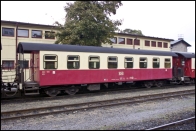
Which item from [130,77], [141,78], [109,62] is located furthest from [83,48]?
[141,78]

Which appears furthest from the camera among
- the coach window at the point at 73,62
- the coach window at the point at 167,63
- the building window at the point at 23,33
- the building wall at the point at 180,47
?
the building wall at the point at 180,47

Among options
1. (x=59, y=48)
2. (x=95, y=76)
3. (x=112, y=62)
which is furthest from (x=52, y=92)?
(x=112, y=62)

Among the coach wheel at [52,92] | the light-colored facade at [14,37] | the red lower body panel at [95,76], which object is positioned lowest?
the coach wheel at [52,92]

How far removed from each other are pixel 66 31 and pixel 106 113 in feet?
38.8

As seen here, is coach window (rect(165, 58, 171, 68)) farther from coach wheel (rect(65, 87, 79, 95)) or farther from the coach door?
the coach door

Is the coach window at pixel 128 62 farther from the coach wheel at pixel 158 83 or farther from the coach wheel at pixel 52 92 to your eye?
the coach wheel at pixel 52 92

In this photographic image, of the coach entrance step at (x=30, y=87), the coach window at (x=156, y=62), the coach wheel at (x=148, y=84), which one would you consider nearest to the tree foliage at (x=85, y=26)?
the coach window at (x=156, y=62)

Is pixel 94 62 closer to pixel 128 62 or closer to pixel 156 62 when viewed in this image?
pixel 128 62

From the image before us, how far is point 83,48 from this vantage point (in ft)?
41.9

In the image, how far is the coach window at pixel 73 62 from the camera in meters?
12.2

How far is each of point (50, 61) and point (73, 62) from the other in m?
1.40

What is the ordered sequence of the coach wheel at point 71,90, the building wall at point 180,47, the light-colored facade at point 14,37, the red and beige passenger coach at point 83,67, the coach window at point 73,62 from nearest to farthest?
the red and beige passenger coach at point 83,67 → the coach window at point 73,62 → the coach wheel at point 71,90 → the light-colored facade at point 14,37 → the building wall at point 180,47

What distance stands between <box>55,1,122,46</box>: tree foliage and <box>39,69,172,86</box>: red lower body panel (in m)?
4.97

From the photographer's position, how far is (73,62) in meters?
12.4
